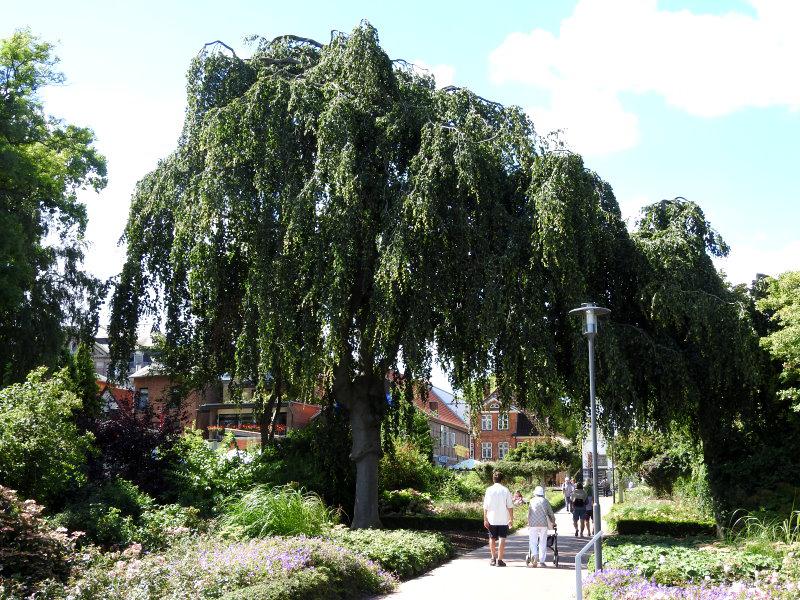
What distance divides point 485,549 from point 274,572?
909cm

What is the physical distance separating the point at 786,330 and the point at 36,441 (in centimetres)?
1424

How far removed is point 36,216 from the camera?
2288cm

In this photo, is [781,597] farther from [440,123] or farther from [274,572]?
[440,123]

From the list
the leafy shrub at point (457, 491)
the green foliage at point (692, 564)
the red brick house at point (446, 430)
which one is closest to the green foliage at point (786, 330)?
the green foliage at point (692, 564)

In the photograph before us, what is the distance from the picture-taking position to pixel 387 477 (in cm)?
2566

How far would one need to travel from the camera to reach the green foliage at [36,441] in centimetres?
1284

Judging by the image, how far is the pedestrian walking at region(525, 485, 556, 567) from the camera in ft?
44.7

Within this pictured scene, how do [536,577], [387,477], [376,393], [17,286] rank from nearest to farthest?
[536,577] < [376,393] < [17,286] < [387,477]

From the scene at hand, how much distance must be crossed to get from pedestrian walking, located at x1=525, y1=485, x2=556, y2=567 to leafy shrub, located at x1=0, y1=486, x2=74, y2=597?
7.52 metres

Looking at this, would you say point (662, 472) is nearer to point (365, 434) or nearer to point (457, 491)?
point (457, 491)

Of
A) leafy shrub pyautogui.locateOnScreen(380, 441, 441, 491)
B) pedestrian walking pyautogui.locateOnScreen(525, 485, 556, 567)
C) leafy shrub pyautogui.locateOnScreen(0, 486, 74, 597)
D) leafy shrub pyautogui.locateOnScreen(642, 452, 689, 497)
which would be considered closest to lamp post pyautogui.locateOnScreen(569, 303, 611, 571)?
pedestrian walking pyautogui.locateOnScreen(525, 485, 556, 567)

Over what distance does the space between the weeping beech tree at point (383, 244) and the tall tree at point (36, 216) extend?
3.76m

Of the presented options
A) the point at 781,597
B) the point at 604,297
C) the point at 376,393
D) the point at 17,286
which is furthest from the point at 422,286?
the point at 17,286

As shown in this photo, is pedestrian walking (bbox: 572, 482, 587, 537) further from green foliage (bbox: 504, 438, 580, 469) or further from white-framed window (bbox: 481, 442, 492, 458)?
white-framed window (bbox: 481, 442, 492, 458)
